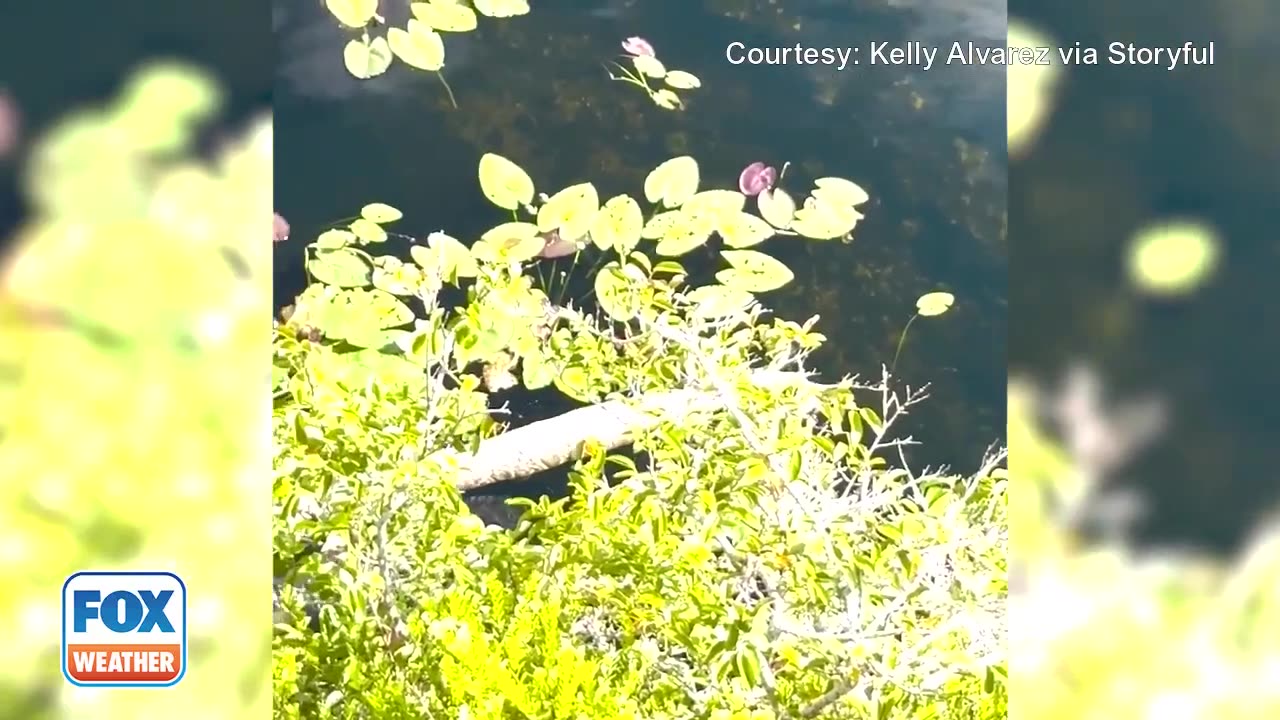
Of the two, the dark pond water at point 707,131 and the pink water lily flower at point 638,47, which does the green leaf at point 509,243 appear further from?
the pink water lily flower at point 638,47

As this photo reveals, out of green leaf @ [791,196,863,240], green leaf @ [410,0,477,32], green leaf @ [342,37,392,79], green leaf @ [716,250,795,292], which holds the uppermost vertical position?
green leaf @ [410,0,477,32]

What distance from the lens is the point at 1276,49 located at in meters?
2.14

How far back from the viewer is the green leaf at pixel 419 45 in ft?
6.93

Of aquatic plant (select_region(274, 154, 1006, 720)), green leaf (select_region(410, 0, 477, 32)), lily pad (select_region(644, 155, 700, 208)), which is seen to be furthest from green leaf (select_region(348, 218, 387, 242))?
lily pad (select_region(644, 155, 700, 208))

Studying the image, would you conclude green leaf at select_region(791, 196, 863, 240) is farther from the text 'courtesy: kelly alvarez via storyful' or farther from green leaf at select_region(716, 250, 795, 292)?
the text 'courtesy: kelly alvarez via storyful'

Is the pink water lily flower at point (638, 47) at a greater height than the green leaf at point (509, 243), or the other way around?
the pink water lily flower at point (638, 47)

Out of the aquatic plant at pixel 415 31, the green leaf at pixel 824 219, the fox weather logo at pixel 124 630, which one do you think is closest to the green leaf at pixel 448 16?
the aquatic plant at pixel 415 31

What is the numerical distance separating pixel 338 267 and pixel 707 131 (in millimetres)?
731

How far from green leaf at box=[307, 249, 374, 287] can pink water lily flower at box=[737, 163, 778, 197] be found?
0.73 m

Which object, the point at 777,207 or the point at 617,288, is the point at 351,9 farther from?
the point at 777,207

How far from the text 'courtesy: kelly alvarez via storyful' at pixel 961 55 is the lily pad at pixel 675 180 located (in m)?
0.21

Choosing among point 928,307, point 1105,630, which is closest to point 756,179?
point 928,307

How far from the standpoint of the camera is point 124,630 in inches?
82.6

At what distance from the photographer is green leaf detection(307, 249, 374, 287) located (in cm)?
213
